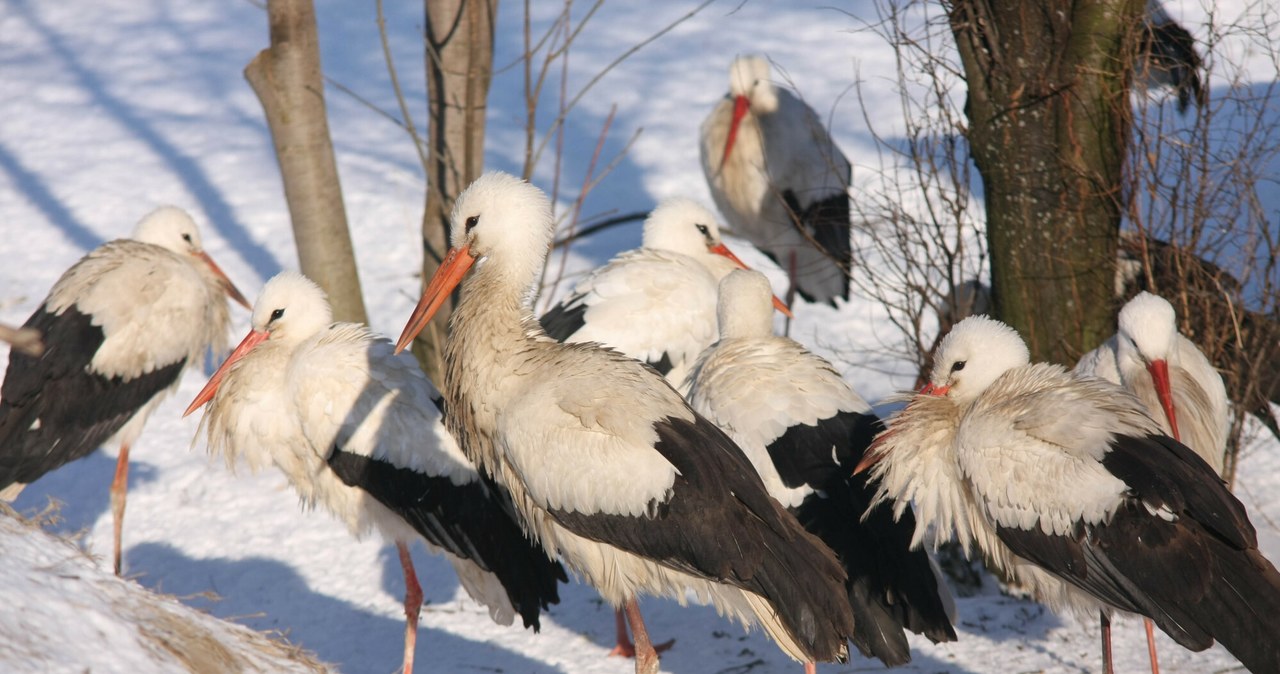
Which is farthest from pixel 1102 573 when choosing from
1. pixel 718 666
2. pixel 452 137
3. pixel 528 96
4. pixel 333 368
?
pixel 452 137

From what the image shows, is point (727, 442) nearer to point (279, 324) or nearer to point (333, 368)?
point (333, 368)

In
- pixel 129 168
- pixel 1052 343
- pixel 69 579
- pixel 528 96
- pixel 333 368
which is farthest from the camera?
pixel 129 168

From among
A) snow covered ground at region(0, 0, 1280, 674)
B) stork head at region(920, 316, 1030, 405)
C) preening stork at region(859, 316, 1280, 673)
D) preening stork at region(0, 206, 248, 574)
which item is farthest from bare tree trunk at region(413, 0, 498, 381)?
preening stork at region(859, 316, 1280, 673)

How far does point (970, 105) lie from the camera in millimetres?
5152

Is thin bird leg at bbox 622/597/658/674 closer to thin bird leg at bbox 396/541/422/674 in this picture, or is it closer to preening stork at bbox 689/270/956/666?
preening stork at bbox 689/270/956/666

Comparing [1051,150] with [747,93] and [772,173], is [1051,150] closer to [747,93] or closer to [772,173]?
[772,173]

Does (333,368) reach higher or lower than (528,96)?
lower

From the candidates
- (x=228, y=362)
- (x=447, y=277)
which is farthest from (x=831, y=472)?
(x=228, y=362)

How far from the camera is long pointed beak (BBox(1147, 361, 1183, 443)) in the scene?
440cm

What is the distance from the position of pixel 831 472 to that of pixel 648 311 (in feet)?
5.06

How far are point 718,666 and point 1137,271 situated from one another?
226 cm

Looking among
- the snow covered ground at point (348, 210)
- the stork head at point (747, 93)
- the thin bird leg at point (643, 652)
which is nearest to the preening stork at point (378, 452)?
the snow covered ground at point (348, 210)

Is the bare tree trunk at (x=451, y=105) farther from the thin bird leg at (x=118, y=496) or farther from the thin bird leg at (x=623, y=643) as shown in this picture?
the thin bird leg at (x=623, y=643)

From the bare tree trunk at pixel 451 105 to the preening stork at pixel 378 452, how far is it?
151 cm
